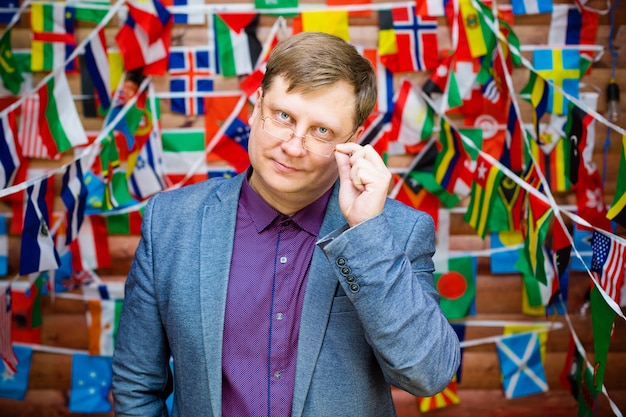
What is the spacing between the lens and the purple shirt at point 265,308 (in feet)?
4.53

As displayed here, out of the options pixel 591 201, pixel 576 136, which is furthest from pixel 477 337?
pixel 576 136

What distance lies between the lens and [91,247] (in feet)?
8.52

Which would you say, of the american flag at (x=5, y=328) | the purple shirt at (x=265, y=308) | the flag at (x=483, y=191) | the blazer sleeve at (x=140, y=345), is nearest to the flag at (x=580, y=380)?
the flag at (x=483, y=191)

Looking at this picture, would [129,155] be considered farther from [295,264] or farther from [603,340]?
[603,340]

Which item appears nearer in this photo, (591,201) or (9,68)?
(591,201)

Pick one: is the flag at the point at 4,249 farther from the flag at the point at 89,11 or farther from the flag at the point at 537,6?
the flag at the point at 537,6

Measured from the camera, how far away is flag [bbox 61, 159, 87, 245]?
85.2 inches

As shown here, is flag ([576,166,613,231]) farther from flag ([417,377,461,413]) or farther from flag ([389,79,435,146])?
flag ([417,377,461,413])

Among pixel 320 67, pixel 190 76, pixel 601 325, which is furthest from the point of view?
pixel 190 76

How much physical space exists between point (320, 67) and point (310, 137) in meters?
0.15

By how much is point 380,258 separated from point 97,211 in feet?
5.46

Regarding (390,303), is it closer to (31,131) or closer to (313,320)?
(313,320)

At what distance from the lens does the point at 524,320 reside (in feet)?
8.85

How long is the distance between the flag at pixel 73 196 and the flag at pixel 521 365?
179 centimetres
